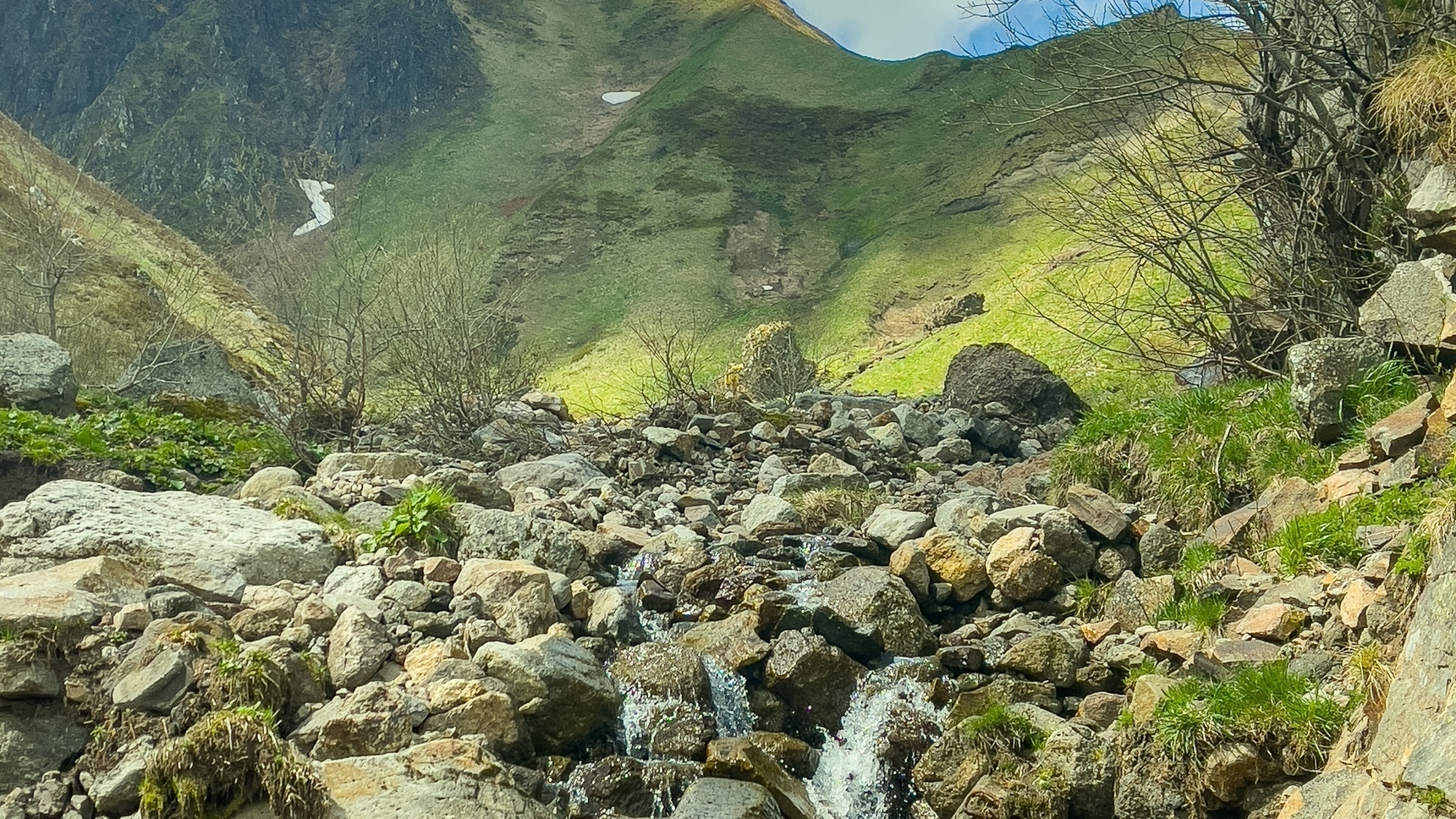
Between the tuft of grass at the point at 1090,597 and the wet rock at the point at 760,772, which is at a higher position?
the tuft of grass at the point at 1090,597

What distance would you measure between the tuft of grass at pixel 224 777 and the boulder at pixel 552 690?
141cm

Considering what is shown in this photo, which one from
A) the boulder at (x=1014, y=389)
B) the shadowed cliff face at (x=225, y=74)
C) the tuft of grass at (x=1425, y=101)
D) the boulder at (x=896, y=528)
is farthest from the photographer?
the shadowed cliff face at (x=225, y=74)

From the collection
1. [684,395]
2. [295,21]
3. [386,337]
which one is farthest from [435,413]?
[295,21]

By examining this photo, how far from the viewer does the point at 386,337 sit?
1410 centimetres

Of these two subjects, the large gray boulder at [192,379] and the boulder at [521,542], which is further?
the large gray boulder at [192,379]

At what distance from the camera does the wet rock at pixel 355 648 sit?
19.3 ft

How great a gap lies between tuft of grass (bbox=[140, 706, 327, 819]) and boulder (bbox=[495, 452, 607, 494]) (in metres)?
6.45

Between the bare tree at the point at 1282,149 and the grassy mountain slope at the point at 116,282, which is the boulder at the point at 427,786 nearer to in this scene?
the bare tree at the point at 1282,149

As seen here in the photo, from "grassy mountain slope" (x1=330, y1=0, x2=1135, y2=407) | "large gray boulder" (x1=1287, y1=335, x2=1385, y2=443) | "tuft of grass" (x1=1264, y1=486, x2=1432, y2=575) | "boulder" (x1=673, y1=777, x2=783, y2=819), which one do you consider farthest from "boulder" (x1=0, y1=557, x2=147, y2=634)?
"grassy mountain slope" (x1=330, y1=0, x2=1135, y2=407)

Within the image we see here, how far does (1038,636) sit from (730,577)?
256 centimetres

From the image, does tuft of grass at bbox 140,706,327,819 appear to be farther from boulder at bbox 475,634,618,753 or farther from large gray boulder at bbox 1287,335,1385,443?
large gray boulder at bbox 1287,335,1385,443

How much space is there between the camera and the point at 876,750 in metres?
6.49

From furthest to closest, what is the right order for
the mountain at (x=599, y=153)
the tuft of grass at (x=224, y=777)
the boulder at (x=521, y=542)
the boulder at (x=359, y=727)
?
the mountain at (x=599, y=153) < the boulder at (x=521, y=542) < the boulder at (x=359, y=727) < the tuft of grass at (x=224, y=777)

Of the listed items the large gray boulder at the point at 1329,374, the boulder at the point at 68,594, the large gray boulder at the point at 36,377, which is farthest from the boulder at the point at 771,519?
the large gray boulder at the point at 36,377
